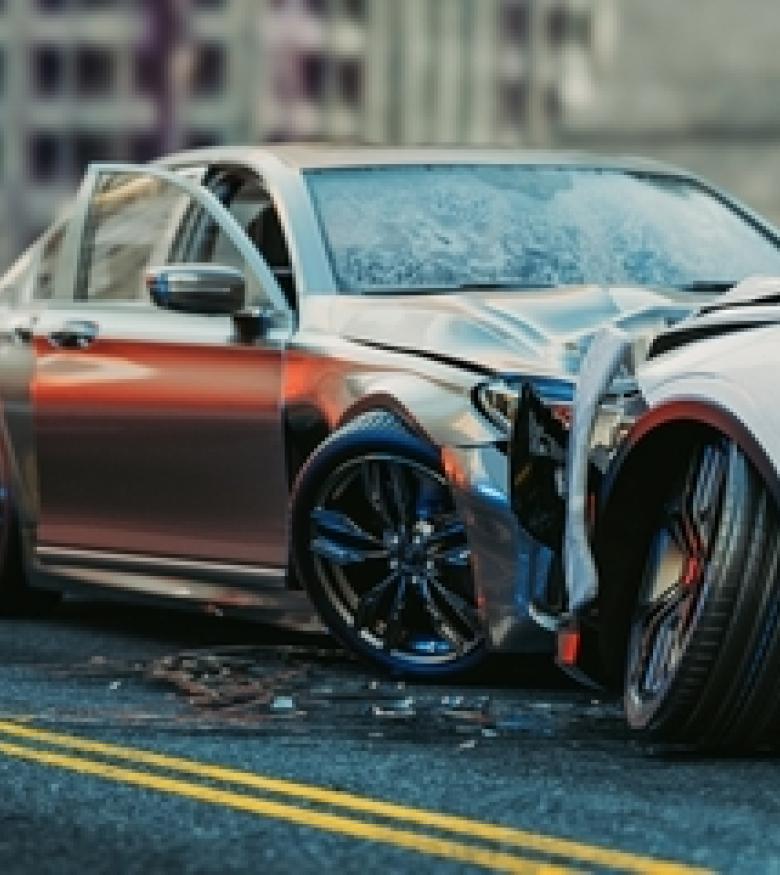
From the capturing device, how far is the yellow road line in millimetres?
5996

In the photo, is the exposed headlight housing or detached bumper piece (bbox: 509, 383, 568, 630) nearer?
detached bumper piece (bbox: 509, 383, 568, 630)

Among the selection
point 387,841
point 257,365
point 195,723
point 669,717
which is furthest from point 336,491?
point 387,841

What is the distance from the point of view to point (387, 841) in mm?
6270

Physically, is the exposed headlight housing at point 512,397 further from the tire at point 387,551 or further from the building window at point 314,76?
the building window at point 314,76

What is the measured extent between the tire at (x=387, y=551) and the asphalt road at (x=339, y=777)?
0.42 ft

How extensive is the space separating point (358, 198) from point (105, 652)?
1602 mm

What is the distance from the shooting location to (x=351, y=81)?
130m

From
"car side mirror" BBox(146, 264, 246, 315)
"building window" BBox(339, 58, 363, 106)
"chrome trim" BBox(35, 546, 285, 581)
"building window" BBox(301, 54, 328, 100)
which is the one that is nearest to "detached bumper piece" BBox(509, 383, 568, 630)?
"chrome trim" BBox(35, 546, 285, 581)

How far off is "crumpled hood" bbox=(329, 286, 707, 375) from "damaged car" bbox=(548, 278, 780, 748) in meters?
0.63

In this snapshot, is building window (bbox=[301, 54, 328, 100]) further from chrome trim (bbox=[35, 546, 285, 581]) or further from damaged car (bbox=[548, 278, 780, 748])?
damaged car (bbox=[548, 278, 780, 748])

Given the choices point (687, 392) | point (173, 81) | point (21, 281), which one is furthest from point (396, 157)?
point (173, 81)

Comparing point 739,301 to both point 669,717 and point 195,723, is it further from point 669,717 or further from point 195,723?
point 195,723

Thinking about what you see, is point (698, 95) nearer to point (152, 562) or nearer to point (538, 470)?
point (152, 562)

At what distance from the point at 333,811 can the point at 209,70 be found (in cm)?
12266
